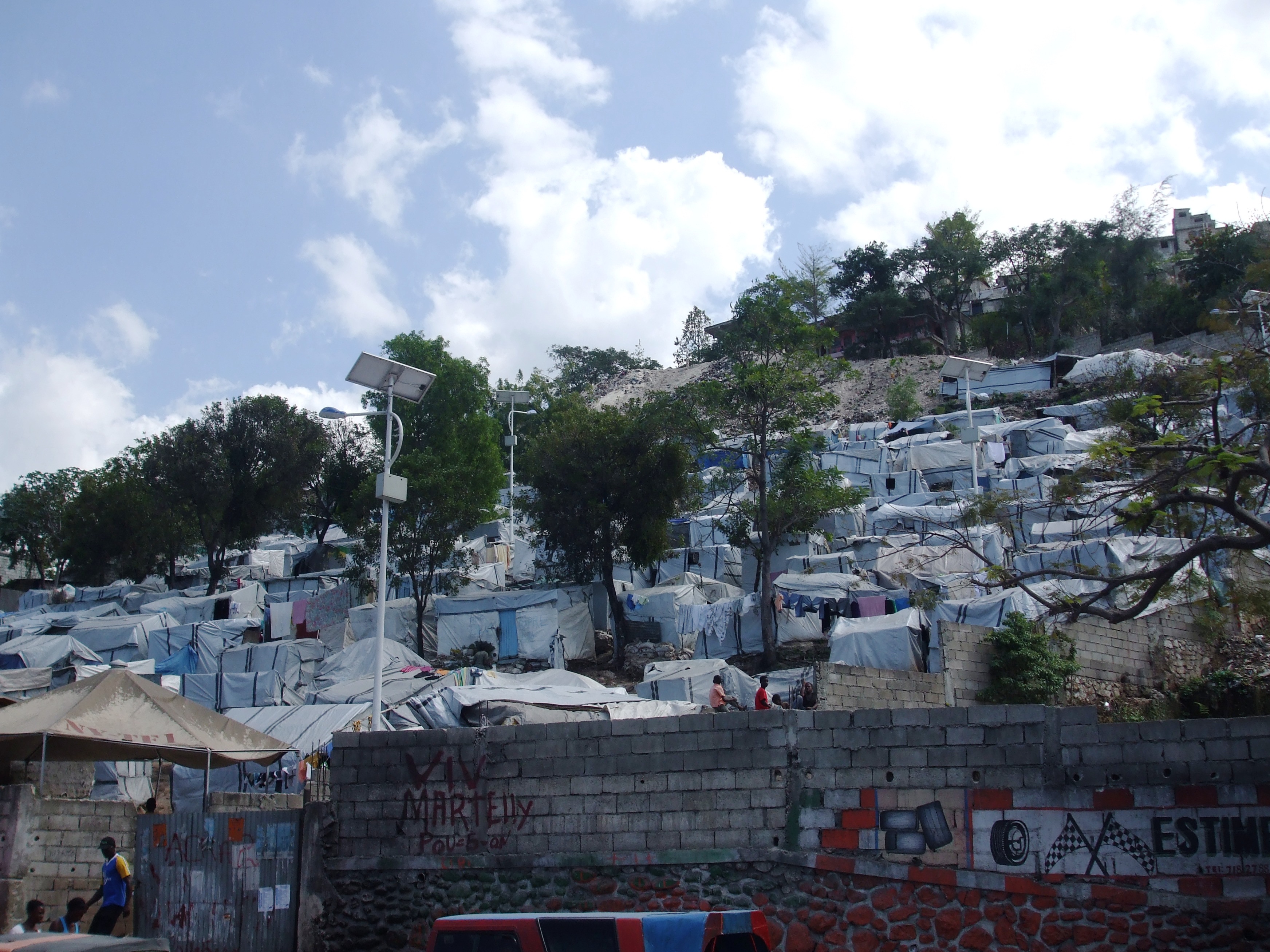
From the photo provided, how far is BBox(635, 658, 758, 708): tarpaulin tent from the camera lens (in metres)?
20.2

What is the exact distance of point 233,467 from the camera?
37.8 meters

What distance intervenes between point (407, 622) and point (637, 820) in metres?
19.8

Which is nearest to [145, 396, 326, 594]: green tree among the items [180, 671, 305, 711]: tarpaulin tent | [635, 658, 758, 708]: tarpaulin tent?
[180, 671, 305, 711]: tarpaulin tent

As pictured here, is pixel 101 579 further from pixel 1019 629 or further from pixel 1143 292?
pixel 1143 292

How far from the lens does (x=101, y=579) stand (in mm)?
44562

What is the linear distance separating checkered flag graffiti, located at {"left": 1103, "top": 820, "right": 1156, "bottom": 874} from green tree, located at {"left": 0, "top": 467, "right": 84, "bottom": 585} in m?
51.7

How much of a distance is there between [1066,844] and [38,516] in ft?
177

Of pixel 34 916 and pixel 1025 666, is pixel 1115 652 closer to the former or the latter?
pixel 1025 666

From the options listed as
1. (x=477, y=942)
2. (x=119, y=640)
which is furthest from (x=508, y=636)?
(x=477, y=942)

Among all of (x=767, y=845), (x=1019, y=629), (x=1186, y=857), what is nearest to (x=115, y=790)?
(x=767, y=845)

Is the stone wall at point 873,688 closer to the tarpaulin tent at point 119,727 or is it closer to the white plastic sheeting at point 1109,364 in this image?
the tarpaulin tent at point 119,727

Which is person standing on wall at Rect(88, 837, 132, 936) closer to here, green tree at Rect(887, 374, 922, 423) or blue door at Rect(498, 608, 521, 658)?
blue door at Rect(498, 608, 521, 658)

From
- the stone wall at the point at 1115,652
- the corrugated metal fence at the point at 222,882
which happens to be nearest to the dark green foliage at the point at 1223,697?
the stone wall at the point at 1115,652

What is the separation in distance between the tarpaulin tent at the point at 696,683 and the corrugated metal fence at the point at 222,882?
393 inches
